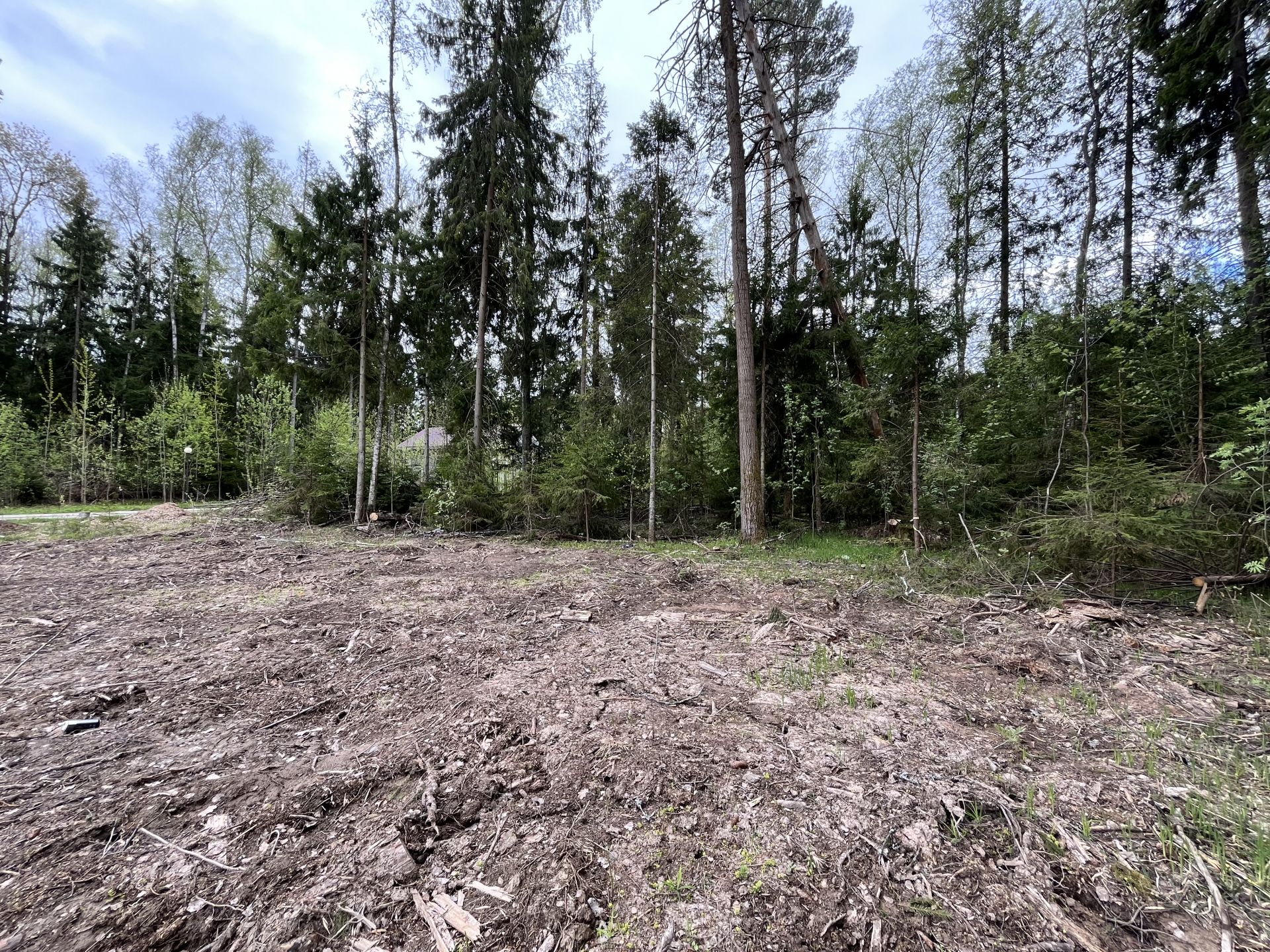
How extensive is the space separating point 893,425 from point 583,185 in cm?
1158

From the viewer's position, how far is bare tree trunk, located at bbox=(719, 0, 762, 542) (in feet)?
28.1

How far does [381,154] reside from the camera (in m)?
11.8

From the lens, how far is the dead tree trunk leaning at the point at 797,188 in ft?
29.5

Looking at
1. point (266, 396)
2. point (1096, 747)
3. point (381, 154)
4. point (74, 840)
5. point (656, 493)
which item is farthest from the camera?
point (266, 396)

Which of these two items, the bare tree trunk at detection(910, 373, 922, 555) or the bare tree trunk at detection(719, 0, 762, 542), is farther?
the bare tree trunk at detection(719, 0, 762, 542)

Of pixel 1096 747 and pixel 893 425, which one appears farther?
pixel 893 425

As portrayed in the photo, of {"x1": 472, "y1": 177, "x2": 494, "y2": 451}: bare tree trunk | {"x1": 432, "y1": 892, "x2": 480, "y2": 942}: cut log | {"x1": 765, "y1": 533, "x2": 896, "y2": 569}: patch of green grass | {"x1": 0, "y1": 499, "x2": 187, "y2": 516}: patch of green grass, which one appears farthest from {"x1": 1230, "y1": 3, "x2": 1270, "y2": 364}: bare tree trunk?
{"x1": 0, "y1": 499, "x2": 187, "y2": 516}: patch of green grass

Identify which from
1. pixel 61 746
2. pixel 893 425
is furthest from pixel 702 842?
pixel 893 425

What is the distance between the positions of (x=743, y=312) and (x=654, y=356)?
192cm

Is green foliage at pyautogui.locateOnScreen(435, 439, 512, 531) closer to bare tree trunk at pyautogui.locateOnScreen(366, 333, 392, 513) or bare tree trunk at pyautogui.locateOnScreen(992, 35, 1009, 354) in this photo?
bare tree trunk at pyautogui.locateOnScreen(366, 333, 392, 513)

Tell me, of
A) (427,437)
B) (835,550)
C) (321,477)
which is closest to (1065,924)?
(835,550)

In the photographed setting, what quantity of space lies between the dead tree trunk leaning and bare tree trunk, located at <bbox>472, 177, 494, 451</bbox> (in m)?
6.21

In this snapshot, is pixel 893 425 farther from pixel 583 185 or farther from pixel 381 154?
pixel 381 154

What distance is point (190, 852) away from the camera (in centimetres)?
162
